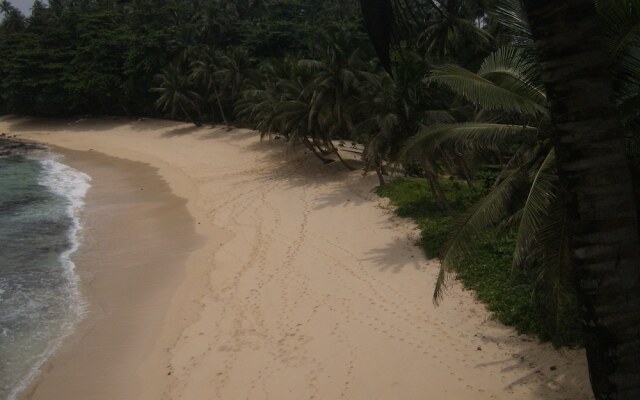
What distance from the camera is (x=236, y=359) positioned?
10273mm

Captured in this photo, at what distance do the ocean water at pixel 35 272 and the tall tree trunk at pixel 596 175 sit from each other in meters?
10.1

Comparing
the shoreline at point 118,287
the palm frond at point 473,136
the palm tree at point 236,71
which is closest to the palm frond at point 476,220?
the palm frond at point 473,136

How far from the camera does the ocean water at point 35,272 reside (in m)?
11.8

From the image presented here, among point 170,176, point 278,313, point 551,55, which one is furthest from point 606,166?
point 170,176

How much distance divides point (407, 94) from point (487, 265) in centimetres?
684

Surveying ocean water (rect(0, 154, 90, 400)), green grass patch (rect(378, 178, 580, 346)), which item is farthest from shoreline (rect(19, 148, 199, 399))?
green grass patch (rect(378, 178, 580, 346))

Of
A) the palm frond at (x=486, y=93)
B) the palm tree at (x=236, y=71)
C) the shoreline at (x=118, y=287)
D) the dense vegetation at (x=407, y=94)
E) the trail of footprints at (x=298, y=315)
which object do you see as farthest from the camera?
the palm tree at (x=236, y=71)

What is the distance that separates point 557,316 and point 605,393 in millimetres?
2591

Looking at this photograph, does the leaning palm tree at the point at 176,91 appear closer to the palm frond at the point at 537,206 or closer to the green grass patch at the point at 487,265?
the green grass patch at the point at 487,265

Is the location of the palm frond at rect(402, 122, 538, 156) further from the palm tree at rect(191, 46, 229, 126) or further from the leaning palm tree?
the leaning palm tree

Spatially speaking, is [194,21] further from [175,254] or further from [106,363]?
[106,363]

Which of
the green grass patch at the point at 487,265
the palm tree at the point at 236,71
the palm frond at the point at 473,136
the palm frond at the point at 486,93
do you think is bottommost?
the green grass patch at the point at 487,265

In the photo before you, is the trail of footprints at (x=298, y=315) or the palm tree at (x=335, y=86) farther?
the palm tree at (x=335, y=86)

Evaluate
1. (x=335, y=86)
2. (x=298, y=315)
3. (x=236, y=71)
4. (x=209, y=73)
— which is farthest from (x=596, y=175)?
(x=209, y=73)
